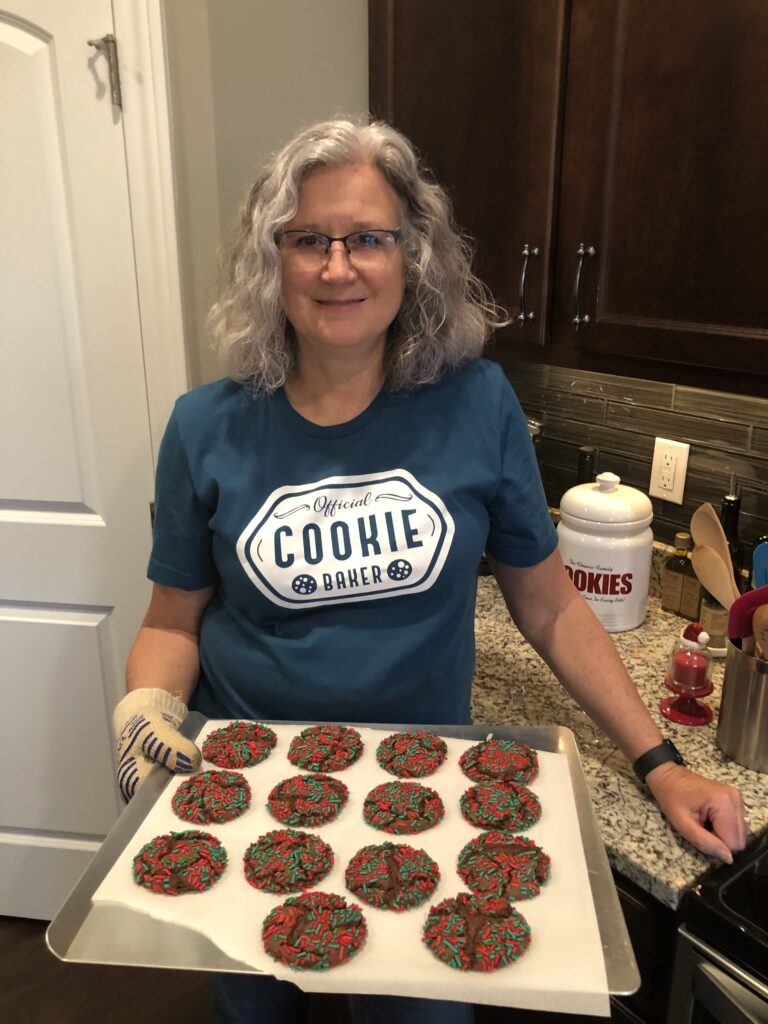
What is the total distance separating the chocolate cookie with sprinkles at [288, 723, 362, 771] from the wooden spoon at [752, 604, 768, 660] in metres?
0.55

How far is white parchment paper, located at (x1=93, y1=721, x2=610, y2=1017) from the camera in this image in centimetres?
76

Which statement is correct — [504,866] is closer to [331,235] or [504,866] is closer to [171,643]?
[171,643]

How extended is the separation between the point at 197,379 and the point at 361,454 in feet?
2.68

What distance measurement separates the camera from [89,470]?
1.77 metres

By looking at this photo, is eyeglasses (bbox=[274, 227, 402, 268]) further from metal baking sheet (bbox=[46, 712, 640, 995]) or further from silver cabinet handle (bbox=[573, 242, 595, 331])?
metal baking sheet (bbox=[46, 712, 640, 995])

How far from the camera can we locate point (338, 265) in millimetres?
1045

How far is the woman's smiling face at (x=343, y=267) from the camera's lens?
41.9 inches

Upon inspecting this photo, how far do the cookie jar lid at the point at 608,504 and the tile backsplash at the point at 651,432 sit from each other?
0.19 m

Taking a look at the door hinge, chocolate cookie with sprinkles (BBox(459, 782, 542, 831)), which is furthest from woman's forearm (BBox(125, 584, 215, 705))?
the door hinge

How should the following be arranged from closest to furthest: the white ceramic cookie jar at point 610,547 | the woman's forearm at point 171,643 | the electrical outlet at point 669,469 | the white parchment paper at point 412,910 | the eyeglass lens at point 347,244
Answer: the white parchment paper at point 412,910
the eyeglass lens at point 347,244
the woman's forearm at point 171,643
the white ceramic cookie jar at point 610,547
the electrical outlet at point 669,469

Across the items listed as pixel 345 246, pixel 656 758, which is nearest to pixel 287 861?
pixel 656 758

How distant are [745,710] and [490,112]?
1.08 m

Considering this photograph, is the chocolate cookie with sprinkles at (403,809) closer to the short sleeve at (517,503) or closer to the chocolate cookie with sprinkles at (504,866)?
the chocolate cookie with sprinkles at (504,866)

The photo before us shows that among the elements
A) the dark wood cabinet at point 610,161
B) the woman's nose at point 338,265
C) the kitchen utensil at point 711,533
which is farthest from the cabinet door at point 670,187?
the woman's nose at point 338,265
